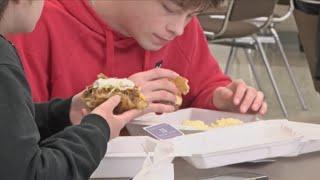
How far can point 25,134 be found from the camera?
79 centimetres

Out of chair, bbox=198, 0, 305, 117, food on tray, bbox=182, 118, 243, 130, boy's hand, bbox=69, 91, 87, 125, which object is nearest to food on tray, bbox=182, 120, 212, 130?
food on tray, bbox=182, 118, 243, 130

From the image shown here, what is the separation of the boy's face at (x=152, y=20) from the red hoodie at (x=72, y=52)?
0.21 feet

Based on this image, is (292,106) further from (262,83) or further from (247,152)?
(247,152)

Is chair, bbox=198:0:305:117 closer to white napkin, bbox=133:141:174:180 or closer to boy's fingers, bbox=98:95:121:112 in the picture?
boy's fingers, bbox=98:95:121:112

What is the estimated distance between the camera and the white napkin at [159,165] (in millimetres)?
874

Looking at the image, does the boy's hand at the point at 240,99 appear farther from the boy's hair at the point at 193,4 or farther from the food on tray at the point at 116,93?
the food on tray at the point at 116,93

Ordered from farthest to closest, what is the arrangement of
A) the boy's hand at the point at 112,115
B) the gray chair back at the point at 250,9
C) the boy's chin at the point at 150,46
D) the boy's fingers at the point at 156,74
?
the gray chair back at the point at 250,9
the boy's chin at the point at 150,46
the boy's fingers at the point at 156,74
the boy's hand at the point at 112,115

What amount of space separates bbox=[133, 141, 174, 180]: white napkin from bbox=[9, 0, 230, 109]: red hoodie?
567 mm

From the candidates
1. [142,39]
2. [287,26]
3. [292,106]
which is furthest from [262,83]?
[142,39]

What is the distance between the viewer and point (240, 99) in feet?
4.56

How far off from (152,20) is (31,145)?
624 mm

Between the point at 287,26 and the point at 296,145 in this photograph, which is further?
the point at 287,26

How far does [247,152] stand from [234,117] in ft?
1.12

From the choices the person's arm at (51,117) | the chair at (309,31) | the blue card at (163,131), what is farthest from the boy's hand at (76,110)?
Result: the chair at (309,31)
